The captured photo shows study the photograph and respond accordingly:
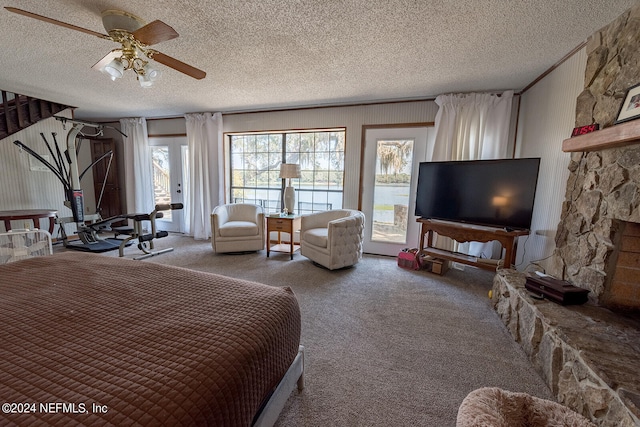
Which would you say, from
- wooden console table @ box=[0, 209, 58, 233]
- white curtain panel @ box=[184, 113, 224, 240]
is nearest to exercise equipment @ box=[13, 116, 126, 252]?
wooden console table @ box=[0, 209, 58, 233]

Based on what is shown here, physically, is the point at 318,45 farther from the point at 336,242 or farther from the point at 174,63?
the point at 336,242

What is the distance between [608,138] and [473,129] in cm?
187

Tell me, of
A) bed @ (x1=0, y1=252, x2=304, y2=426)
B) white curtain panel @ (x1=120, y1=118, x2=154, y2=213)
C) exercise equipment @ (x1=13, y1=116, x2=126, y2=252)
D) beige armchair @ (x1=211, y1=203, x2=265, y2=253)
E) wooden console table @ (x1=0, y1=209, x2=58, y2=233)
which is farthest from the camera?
white curtain panel @ (x1=120, y1=118, x2=154, y2=213)

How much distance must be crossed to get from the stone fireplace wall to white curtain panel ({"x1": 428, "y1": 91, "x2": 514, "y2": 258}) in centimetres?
126

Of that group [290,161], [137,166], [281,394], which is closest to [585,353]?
[281,394]

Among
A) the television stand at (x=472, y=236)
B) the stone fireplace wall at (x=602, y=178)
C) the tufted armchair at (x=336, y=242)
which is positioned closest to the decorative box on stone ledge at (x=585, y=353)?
the stone fireplace wall at (x=602, y=178)

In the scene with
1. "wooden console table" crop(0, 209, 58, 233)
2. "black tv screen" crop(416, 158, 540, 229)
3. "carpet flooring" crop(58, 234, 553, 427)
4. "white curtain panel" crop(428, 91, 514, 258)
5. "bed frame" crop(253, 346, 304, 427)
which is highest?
"white curtain panel" crop(428, 91, 514, 258)

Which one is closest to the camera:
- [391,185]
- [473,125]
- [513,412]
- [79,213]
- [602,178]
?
[513,412]

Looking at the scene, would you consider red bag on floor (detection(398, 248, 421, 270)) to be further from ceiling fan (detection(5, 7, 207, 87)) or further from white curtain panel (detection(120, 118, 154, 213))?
white curtain panel (detection(120, 118, 154, 213))

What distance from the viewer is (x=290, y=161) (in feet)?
14.9

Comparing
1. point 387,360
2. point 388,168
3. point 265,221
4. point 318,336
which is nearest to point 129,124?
point 265,221

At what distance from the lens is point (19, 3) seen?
1712mm

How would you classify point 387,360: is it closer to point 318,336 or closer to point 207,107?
point 318,336

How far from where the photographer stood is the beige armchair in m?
3.72
